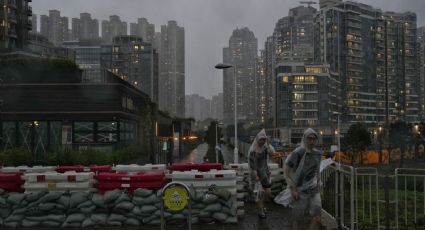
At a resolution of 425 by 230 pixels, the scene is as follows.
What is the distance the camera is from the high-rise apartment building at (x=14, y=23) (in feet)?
253

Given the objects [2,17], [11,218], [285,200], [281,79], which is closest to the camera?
[285,200]

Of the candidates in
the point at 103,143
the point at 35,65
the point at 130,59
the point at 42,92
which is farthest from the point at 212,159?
the point at 130,59

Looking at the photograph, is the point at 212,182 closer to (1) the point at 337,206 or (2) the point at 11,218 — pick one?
(1) the point at 337,206

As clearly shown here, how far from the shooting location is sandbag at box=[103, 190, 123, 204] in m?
9.50

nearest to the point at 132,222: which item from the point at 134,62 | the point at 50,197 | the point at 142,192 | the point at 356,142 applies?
the point at 142,192

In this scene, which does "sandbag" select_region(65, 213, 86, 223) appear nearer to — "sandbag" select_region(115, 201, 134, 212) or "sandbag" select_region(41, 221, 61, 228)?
"sandbag" select_region(41, 221, 61, 228)

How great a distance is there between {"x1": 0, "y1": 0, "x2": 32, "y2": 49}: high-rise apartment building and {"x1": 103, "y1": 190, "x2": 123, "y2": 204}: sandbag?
74019 mm

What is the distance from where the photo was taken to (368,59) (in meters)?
178

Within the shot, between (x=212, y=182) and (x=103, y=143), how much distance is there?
2561cm

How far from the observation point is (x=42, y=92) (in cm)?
3488

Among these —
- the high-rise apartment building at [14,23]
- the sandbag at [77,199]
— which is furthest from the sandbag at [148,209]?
the high-rise apartment building at [14,23]

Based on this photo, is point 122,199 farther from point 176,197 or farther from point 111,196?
point 176,197

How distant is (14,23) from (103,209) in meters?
79.6

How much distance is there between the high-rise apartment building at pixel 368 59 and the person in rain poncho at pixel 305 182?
15944cm
